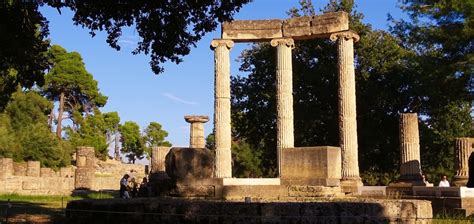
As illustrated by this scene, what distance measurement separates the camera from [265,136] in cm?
3834

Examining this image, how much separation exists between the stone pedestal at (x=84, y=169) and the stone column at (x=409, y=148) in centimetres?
1830

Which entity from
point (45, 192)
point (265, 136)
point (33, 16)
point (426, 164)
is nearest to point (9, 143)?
point (45, 192)

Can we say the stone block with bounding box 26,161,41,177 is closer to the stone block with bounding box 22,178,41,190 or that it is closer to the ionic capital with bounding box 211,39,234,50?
the stone block with bounding box 22,178,41,190

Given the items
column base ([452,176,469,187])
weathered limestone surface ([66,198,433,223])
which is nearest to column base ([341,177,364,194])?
column base ([452,176,469,187])

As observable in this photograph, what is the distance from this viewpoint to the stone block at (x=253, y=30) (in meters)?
30.7

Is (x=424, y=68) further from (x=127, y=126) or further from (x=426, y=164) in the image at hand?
(x=127, y=126)

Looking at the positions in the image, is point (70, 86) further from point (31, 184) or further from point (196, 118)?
point (196, 118)

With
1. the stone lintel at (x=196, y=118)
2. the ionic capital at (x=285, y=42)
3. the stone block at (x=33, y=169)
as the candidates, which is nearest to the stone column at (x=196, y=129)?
the stone lintel at (x=196, y=118)

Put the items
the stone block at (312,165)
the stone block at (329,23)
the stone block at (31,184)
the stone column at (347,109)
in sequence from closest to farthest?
the stone block at (312,165), the stone column at (347,109), the stone block at (329,23), the stone block at (31,184)

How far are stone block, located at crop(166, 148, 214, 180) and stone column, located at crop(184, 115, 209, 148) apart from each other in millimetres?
16997

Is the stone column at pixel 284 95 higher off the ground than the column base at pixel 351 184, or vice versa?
the stone column at pixel 284 95

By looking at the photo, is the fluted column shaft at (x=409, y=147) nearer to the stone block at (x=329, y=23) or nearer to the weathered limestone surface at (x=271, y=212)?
the stone block at (x=329, y=23)

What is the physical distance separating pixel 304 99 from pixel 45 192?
16189mm

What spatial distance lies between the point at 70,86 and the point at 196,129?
50552 millimetres
